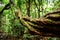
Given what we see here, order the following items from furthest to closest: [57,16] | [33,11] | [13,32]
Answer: [33,11] < [13,32] < [57,16]

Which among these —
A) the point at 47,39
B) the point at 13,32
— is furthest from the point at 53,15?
the point at 13,32

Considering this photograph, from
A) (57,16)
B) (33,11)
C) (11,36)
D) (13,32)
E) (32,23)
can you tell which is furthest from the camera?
(33,11)

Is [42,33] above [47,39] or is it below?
above

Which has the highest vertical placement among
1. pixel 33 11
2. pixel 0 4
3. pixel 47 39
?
pixel 0 4

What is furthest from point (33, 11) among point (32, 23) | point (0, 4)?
point (32, 23)

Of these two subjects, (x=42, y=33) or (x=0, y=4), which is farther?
(x=0, y=4)

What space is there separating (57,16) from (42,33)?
44 centimetres

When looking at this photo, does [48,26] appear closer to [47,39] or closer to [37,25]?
[37,25]

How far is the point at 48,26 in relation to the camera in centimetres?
302

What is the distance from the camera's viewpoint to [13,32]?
301 inches

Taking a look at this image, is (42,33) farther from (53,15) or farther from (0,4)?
(0,4)

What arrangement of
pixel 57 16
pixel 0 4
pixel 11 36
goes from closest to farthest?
1. pixel 57 16
2. pixel 11 36
3. pixel 0 4

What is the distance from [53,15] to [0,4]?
6.74 m

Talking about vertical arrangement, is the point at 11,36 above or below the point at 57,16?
below
